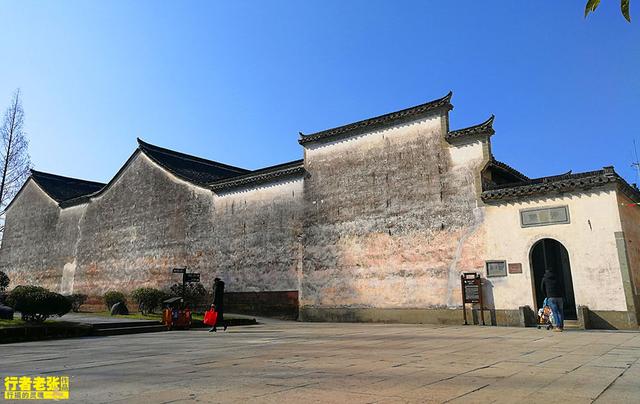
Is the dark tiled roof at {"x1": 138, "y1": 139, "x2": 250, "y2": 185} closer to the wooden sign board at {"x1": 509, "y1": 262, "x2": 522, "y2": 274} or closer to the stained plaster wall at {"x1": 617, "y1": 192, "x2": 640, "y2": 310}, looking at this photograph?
the wooden sign board at {"x1": 509, "y1": 262, "x2": 522, "y2": 274}

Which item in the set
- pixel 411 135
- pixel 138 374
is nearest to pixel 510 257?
pixel 411 135

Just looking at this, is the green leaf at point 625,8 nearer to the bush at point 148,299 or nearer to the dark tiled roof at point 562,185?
the dark tiled roof at point 562,185

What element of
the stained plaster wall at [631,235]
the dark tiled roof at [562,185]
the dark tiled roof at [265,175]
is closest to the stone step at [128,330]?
the dark tiled roof at [265,175]

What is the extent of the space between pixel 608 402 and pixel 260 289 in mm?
14577

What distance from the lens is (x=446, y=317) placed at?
1283cm

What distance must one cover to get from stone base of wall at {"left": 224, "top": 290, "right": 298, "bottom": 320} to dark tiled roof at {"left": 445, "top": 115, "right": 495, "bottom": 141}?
789cm

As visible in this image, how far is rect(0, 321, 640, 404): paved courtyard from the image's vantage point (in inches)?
139

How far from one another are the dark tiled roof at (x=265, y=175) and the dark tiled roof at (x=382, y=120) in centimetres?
108

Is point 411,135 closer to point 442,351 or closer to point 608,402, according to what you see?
point 442,351

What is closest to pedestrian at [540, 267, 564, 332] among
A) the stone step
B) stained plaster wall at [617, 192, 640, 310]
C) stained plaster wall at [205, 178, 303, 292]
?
stained plaster wall at [617, 192, 640, 310]

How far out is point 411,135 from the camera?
572 inches

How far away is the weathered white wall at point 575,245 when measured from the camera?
10828 millimetres

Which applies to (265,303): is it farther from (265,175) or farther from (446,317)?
(446,317)

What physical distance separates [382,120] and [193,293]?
10.8 meters
